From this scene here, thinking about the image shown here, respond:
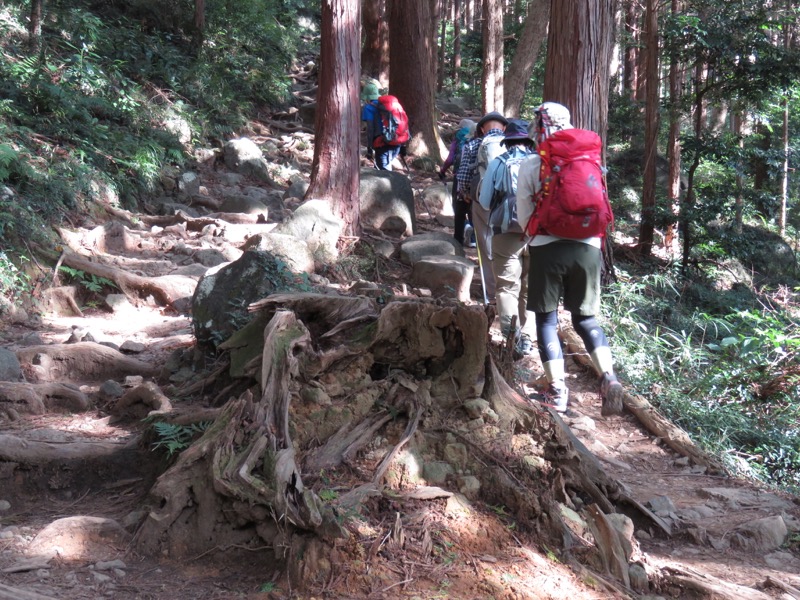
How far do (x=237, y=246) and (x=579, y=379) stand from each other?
5239mm

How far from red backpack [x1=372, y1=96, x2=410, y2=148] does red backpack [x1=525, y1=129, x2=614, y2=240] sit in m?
7.45

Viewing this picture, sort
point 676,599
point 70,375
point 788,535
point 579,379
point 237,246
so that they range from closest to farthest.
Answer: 1. point 676,599
2. point 788,535
3. point 70,375
4. point 579,379
5. point 237,246

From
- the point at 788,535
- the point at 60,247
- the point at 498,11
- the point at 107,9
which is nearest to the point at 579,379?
the point at 788,535

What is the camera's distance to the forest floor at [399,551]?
323 cm

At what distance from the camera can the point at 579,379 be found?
7.23m

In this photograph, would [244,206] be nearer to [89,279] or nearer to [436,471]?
[89,279]

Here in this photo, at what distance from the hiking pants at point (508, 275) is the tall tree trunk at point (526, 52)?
445 inches

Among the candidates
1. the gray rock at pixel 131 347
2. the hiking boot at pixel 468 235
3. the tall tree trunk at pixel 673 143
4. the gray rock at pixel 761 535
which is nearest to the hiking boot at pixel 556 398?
the gray rock at pixel 761 535

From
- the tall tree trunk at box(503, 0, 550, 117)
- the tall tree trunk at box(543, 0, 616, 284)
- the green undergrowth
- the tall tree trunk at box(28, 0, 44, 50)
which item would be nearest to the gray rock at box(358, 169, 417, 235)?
the tall tree trunk at box(543, 0, 616, 284)

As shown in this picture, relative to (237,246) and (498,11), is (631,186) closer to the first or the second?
Result: (498,11)

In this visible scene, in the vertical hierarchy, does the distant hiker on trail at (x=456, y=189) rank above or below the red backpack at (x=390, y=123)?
below

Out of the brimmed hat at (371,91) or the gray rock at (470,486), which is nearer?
the gray rock at (470,486)

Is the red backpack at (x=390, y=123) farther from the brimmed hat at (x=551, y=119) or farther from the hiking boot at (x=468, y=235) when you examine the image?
the brimmed hat at (x=551, y=119)

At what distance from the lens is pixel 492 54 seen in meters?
15.8
